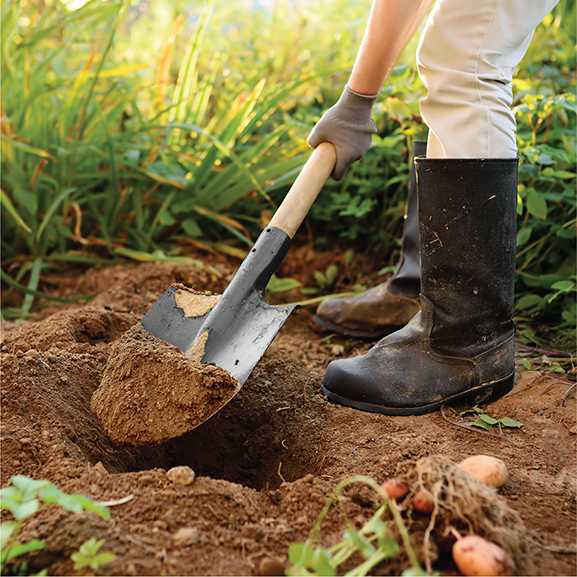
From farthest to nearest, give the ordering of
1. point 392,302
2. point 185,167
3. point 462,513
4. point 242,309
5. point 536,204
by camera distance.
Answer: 1. point 185,167
2. point 392,302
3. point 536,204
4. point 242,309
5. point 462,513

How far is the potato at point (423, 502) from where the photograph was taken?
0.90 m

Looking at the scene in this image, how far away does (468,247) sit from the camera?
137 cm

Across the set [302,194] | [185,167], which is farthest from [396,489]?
[185,167]

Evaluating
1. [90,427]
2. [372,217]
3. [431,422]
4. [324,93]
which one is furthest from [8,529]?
[324,93]

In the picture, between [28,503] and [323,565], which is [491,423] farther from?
[28,503]

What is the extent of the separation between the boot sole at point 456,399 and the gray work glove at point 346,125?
71 cm

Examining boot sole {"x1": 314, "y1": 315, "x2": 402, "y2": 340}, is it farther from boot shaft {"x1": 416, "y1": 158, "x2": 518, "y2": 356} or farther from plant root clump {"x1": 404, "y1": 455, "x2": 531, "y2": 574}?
plant root clump {"x1": 404, "y1": 455, "x2": 531, "y2": 574}

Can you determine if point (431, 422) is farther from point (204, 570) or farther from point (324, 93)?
point (324, 93)

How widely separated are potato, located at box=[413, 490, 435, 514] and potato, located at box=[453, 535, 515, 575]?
0.25ft

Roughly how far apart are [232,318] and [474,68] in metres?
0.90

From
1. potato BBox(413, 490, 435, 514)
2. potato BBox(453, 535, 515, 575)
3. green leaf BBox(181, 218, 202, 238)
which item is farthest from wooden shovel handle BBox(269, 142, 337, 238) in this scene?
green leaf BBox(181, 218, 202, 238)

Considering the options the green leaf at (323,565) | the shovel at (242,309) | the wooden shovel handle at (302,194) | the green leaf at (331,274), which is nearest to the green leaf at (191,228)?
the green leaf at (331,274)

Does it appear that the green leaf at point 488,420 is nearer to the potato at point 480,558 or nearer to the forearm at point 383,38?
the potato at point 480,558

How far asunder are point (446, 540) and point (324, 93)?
2612mm
